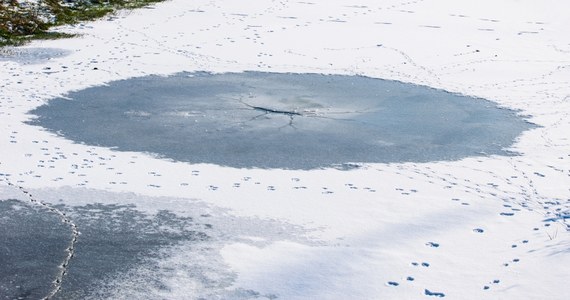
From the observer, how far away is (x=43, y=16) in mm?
14344

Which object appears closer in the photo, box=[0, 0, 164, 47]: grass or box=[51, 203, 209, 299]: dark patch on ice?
box=[51, 203, 209, 299]: dark patch on ice

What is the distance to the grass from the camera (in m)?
13.1

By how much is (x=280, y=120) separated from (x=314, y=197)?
218 cm

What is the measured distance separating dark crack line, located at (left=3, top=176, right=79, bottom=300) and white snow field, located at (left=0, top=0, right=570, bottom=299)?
2 centimetres

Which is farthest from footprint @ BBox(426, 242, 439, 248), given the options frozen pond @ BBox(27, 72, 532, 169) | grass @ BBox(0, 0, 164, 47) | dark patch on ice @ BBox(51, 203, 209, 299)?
grass @ BBox(0, 0, 164, 47)

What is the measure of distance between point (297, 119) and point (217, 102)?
1.06m

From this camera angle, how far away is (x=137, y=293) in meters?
5.18

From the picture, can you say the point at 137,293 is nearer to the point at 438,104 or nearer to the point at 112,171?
the point at 112,171

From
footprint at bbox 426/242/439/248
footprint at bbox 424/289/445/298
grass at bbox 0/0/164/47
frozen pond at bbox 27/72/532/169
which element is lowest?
grass at bbox 0/0/164/47

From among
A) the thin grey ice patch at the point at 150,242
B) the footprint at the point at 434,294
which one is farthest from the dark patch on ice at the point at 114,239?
the footprint at the point at 434,294

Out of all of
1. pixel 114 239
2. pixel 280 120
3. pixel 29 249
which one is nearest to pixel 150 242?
pixel 114 239

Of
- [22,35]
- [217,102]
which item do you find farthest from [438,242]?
[22,35]

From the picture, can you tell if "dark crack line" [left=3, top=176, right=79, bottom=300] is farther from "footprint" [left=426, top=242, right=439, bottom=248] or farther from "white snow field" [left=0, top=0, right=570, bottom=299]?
"footprint" [left=426, top=242, right=439, bottom=248]

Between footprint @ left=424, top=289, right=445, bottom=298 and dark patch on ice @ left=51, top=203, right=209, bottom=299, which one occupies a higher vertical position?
footprint @ left=424, top=289, right=445, bottom=298
